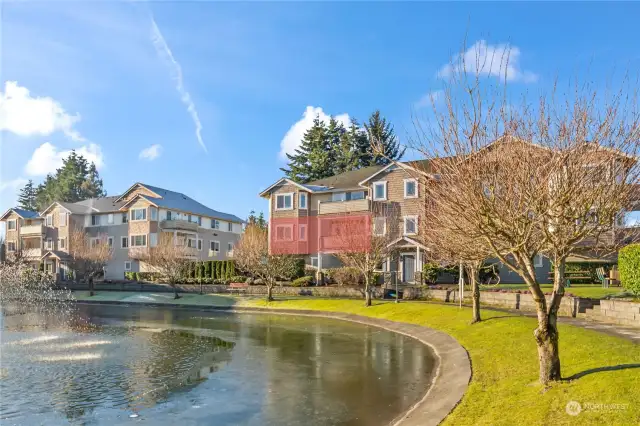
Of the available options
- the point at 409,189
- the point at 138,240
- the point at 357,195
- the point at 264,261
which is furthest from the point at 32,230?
the point at 409,189

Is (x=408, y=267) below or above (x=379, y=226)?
below

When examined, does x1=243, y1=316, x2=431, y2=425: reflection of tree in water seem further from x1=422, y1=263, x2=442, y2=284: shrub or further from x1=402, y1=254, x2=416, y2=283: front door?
x1=402, y1=254, x2=416, y2=283: front door

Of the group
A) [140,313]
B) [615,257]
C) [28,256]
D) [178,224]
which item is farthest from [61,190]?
[615,257]

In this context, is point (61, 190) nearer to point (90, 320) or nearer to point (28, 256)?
point (28, 256)

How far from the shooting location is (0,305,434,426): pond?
12.5 m

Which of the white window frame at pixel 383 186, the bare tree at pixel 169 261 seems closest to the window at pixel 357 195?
the white window frame at pixel 383 186

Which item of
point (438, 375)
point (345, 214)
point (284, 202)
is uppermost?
point (284, 202)

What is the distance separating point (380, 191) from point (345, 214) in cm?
398

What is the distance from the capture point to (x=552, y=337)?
1153 centimetres

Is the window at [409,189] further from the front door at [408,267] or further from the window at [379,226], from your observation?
the window at [379,226]

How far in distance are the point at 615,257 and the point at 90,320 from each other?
3730 cm

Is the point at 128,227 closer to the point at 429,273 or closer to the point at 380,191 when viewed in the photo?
the point at 380,191

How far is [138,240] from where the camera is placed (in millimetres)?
66375

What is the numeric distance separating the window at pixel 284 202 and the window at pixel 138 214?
20822 millimetres
